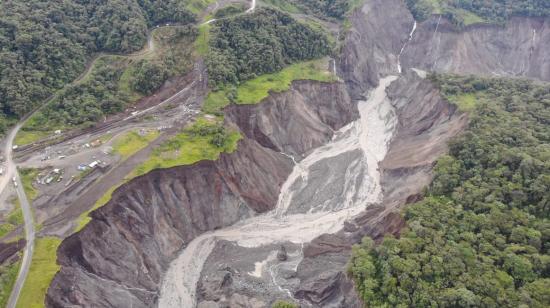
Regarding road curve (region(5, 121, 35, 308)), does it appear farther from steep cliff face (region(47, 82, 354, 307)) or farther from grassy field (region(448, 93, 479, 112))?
grassy field (region(448, 93, 479, 112))

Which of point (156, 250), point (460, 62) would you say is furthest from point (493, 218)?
point (460, 62)

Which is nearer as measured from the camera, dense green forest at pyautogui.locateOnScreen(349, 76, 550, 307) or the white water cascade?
dense green forest at pyautogui.locateOnScreen(349, 76, 550, 307)

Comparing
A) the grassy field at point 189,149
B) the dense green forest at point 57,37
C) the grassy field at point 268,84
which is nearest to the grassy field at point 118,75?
the dense green forest at point 57,37

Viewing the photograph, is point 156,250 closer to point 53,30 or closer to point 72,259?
point 72,259

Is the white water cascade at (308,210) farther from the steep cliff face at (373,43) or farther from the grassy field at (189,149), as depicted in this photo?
the steep cliff face at (373,43)

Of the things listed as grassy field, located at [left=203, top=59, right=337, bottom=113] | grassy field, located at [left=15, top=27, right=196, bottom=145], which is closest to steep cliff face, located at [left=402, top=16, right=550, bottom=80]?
grassy field, located at [left=203, top=59, right=337, bottom=113]
